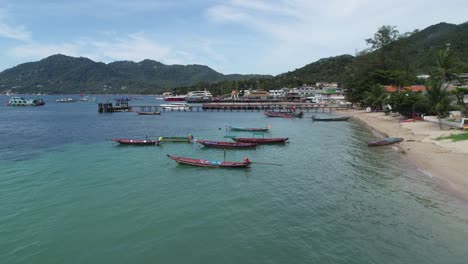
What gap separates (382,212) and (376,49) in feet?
314

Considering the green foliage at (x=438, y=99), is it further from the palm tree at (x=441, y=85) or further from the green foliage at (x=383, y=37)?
the green foliage at (x=383, y=37)

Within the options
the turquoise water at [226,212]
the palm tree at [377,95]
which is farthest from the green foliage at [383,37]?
the turquoise water at [226,212]

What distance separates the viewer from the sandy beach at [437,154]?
982 inches

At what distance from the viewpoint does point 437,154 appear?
3219cm

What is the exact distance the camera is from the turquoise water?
15461mm

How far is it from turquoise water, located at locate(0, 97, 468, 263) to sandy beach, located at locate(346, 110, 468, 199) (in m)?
1.36

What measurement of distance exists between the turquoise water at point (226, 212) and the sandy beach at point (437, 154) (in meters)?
1.36

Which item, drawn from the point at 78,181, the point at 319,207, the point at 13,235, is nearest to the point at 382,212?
the point at 319,207

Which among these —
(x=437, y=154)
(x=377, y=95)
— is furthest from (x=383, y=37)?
(x=437, y=154)

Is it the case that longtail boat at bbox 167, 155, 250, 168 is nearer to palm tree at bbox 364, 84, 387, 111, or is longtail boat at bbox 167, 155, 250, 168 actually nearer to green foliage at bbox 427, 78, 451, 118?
green foliage at bbox 427, 78, 451, 118

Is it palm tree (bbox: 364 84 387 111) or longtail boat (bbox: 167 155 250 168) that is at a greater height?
palm tree (bbox: 364 84 387 111)

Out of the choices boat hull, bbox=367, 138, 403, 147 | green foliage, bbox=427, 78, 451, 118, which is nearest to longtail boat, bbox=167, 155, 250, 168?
boat hull, bbox=367, 138, 403, 147

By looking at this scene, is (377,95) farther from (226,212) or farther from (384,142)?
(226,212)

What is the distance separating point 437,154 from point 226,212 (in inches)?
933
